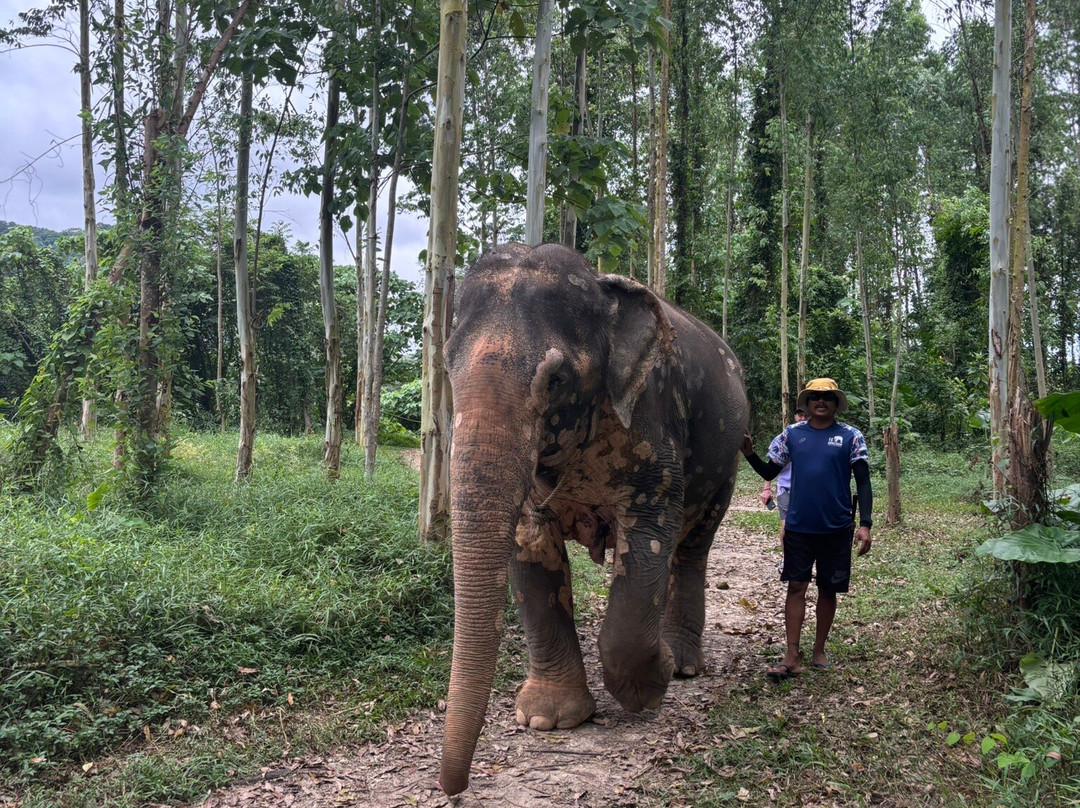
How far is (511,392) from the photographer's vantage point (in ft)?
11.8

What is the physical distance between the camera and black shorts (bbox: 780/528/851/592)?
17.2 feet

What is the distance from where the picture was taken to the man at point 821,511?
5.23 metres

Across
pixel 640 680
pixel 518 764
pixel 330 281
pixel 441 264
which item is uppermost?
pixel 330 281

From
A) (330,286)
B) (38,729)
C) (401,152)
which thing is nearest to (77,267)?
(330,286)

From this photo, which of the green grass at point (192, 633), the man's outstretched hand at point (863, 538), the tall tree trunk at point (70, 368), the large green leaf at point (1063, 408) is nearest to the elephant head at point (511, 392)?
the green grass at point (192, 633)

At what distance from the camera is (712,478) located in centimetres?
556

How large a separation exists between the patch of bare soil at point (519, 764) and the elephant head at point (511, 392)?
2.64 ft

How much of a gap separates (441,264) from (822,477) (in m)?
3.35

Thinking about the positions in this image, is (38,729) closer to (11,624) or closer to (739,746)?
(11,624)

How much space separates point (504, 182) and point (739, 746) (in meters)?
6.16

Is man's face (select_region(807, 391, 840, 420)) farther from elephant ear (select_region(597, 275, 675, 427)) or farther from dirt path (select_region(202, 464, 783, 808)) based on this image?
dirt path (select_region(202, 464, 783, 808))

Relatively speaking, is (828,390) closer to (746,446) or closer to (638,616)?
(746,446)

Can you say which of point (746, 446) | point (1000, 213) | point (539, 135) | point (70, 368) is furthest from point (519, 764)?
point (1000, 213)

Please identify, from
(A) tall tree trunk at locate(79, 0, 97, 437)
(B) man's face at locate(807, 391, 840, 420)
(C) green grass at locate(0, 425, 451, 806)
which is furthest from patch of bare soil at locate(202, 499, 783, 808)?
(A) tall tree trunk at locate(79, 0, 97, 437)
